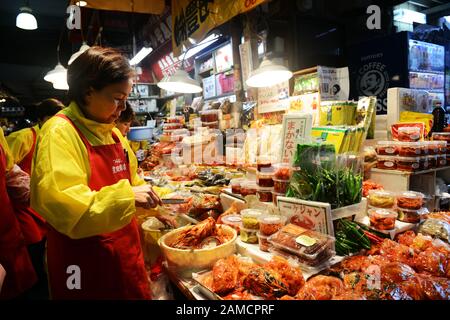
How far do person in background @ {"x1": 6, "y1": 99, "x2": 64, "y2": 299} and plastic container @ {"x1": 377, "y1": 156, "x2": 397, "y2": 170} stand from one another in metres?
3.24

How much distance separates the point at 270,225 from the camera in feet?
6.48

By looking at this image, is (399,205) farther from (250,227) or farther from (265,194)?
(250,227)

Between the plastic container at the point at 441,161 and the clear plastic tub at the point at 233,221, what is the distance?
1890 mm

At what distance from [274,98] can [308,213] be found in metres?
3.07

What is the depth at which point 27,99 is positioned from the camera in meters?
17.6

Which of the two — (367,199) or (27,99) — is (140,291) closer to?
(367,199)

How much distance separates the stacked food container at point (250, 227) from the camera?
212cm

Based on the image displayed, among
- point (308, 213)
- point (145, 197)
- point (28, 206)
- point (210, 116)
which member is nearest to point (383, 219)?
point (308, 213)

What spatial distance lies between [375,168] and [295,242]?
56.6 inches

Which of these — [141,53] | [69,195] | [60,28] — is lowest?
[69,195]

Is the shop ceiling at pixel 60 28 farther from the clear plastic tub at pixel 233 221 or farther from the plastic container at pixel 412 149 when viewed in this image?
the clear plastic tub at pixel 233 221

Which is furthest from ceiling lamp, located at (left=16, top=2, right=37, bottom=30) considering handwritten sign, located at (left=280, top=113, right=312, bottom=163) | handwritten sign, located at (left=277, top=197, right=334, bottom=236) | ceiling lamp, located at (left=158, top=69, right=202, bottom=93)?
handwritten sign, located at (left=277, top=197, right=334, bottom=236)

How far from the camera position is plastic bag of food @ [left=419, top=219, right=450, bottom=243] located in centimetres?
211
